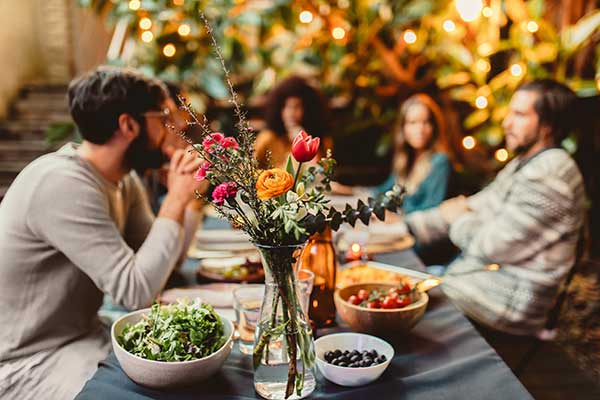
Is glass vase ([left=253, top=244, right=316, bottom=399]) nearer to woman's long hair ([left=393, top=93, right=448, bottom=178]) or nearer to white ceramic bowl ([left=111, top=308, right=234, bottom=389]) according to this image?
white ceramic bowl ([left=111, top=308, right=234, bottom=389])

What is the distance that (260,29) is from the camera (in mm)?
3697

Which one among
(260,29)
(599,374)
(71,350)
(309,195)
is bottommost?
(599,374)

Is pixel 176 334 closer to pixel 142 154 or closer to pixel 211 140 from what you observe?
pixel 211 140

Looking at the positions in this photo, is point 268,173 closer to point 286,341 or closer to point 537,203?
point 286,341

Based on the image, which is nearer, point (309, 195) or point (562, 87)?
point (309, 195)

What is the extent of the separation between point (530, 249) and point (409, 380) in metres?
1.05

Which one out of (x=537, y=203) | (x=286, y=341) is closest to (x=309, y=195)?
(x=286, y=341)

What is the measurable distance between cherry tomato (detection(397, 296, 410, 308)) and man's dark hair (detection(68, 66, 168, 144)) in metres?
0.86

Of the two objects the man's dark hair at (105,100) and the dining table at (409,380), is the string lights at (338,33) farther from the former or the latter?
the dining table at (409,380)

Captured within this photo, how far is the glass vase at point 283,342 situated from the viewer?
3.27 feet

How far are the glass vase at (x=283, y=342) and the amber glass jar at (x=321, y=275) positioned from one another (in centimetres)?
30

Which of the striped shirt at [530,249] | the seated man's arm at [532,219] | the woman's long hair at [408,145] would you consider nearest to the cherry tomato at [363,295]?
the striped shirt at [530,249]

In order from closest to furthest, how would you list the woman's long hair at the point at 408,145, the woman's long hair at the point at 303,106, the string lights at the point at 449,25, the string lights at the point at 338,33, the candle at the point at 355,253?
the candle at the point at 355,253 < the woman's long hair at the point at 408,145 < the woman's long hair at the point at 303,106 < the string lights at the point at 449,25 < the string lights at the point at 338,33

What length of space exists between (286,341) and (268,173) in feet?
0.98
